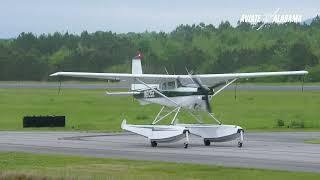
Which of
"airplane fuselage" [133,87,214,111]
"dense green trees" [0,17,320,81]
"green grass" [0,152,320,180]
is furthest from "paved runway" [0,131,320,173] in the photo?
"dense green trees" [0,17,320,81]

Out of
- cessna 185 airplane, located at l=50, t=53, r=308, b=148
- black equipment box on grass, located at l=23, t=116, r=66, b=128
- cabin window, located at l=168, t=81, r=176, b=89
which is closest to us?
cessna 185 airplane, located at l=50, t=53, r=308, b=148

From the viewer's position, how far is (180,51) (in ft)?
368

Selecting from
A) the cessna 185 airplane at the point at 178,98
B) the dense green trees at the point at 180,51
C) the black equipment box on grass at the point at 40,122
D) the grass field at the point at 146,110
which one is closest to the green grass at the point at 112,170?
the cessna 185 airplane at the point at 178,98

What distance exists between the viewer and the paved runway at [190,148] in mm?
26566

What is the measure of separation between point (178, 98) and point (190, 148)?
3.22m

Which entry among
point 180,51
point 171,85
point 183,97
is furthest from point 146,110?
point 180,51

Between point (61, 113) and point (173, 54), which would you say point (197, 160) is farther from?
point (173, 54)

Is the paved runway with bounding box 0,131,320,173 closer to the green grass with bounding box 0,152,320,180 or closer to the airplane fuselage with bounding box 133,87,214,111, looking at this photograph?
the green grass with bounding box 0,152,320,180

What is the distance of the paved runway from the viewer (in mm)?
26566

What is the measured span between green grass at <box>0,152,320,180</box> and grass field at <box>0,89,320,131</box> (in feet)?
58.6

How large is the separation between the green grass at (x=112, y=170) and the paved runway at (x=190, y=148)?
4.22ft

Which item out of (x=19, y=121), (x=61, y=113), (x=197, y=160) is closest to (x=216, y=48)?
(x=61, y=113)

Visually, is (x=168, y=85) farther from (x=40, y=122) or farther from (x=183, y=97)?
(x=40, y=122)

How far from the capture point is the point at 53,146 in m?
32.9
